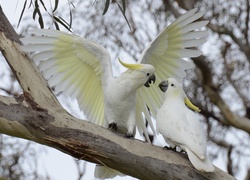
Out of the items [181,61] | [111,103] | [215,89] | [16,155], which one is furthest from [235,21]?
→ [111,103]

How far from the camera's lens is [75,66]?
10.1ft

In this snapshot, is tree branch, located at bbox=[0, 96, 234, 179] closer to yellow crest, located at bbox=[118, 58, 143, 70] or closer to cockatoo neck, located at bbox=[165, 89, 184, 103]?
cockatoo neck, located at bbox=[165, 89, 184, 103]

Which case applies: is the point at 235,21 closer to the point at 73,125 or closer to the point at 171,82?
the point at 171,82

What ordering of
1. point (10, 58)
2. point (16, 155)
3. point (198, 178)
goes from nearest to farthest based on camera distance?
1. point (198, 178)
2. point (10, 58)
3. point (16, 155)

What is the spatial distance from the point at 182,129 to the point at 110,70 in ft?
1.89

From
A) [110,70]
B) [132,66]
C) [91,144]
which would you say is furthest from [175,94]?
[91,144]

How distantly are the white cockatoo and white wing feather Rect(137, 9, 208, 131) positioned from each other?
1.21 feet

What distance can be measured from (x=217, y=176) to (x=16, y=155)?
107 inches

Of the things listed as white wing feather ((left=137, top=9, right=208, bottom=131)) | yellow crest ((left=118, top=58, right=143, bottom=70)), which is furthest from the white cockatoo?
white wing feather ((left=137, top=9, right=208, bottom=131))

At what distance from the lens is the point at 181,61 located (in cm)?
317

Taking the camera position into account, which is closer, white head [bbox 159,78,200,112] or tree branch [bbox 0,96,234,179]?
tree branch [bbox 0,96,234,179]

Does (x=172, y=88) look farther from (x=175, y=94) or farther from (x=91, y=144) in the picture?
(x=91, y=144)

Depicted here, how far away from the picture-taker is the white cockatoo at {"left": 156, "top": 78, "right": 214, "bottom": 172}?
2.42 metres

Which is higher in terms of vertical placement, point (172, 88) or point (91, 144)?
point (172, 88)
